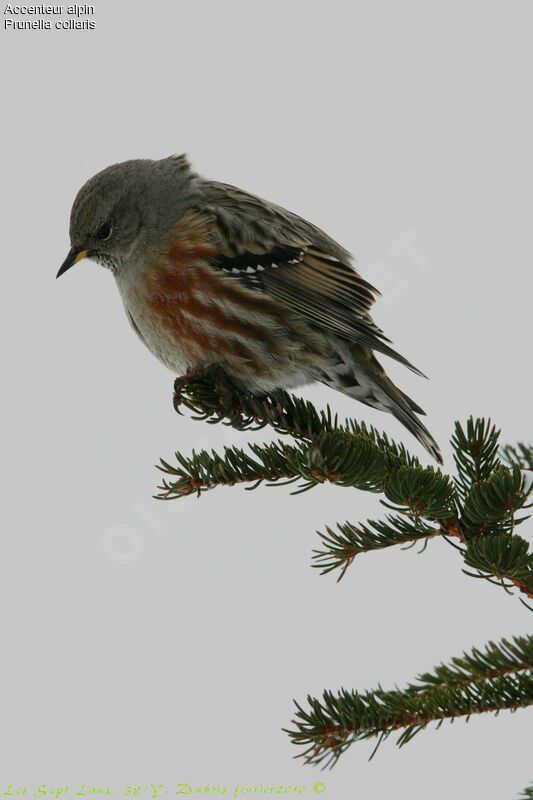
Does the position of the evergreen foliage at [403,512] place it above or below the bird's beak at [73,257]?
below

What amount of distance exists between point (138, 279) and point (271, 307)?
2.36 feet

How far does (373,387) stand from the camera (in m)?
4.10

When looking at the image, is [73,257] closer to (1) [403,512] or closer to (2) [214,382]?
(2) [214,382]

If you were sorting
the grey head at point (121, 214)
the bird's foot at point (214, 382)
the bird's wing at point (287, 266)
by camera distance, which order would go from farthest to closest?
the grey head at point (121, 214), the bird's wing at point (287, 266), the bird's foot at point (214, 382)

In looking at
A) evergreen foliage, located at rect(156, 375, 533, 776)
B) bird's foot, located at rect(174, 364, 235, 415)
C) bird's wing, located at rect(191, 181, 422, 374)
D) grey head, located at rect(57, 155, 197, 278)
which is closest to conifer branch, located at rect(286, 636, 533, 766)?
evergreen foliage, located at rect(156, 375, 533, 776)

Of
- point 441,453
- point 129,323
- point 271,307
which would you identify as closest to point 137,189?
point 129,323

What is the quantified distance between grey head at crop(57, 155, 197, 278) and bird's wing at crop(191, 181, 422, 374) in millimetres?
242

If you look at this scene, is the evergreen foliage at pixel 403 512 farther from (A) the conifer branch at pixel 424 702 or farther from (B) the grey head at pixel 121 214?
(B) the grey head at pixel 121 214

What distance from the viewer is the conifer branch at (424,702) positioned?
1.95m

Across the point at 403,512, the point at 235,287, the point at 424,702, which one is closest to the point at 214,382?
the point at 235,287

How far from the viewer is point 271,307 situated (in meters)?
4.24

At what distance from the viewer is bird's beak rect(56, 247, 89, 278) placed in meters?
4.53

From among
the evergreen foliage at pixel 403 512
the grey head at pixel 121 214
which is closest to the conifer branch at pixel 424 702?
the evergreen foliage at pixel 403 512

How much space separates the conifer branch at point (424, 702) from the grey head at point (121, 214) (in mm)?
2972
